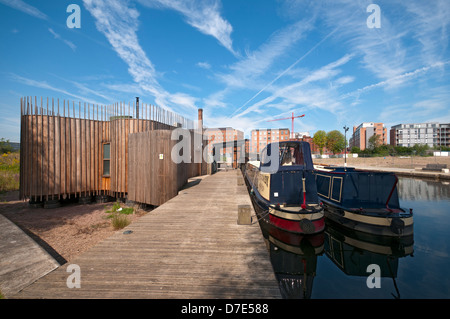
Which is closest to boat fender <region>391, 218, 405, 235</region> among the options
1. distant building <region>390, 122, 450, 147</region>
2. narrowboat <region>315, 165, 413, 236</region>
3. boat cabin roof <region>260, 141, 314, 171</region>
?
narrowboat <region>315, 165, 413, 236</region>

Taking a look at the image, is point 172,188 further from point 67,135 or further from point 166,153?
point 67,135

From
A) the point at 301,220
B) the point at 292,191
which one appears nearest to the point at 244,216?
the point at 301,220

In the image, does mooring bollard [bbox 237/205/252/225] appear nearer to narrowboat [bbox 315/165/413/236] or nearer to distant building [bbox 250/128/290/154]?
narrowboat [bbox 315/165/413/236]

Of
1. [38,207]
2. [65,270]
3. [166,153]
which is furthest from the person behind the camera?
[38,207]

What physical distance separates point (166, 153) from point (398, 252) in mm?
10807

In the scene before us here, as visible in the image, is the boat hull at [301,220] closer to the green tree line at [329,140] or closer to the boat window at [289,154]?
the boat window at [289,154]

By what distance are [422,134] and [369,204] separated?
129 m

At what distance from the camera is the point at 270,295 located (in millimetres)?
2930

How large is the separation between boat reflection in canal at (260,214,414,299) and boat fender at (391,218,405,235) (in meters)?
0.86

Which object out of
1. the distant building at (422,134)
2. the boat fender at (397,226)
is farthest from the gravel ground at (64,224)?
the distant building at (422,134)

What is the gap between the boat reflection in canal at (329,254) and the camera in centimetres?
598

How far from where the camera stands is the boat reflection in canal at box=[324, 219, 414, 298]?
6648 mm

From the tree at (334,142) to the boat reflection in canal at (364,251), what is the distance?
247 feet
